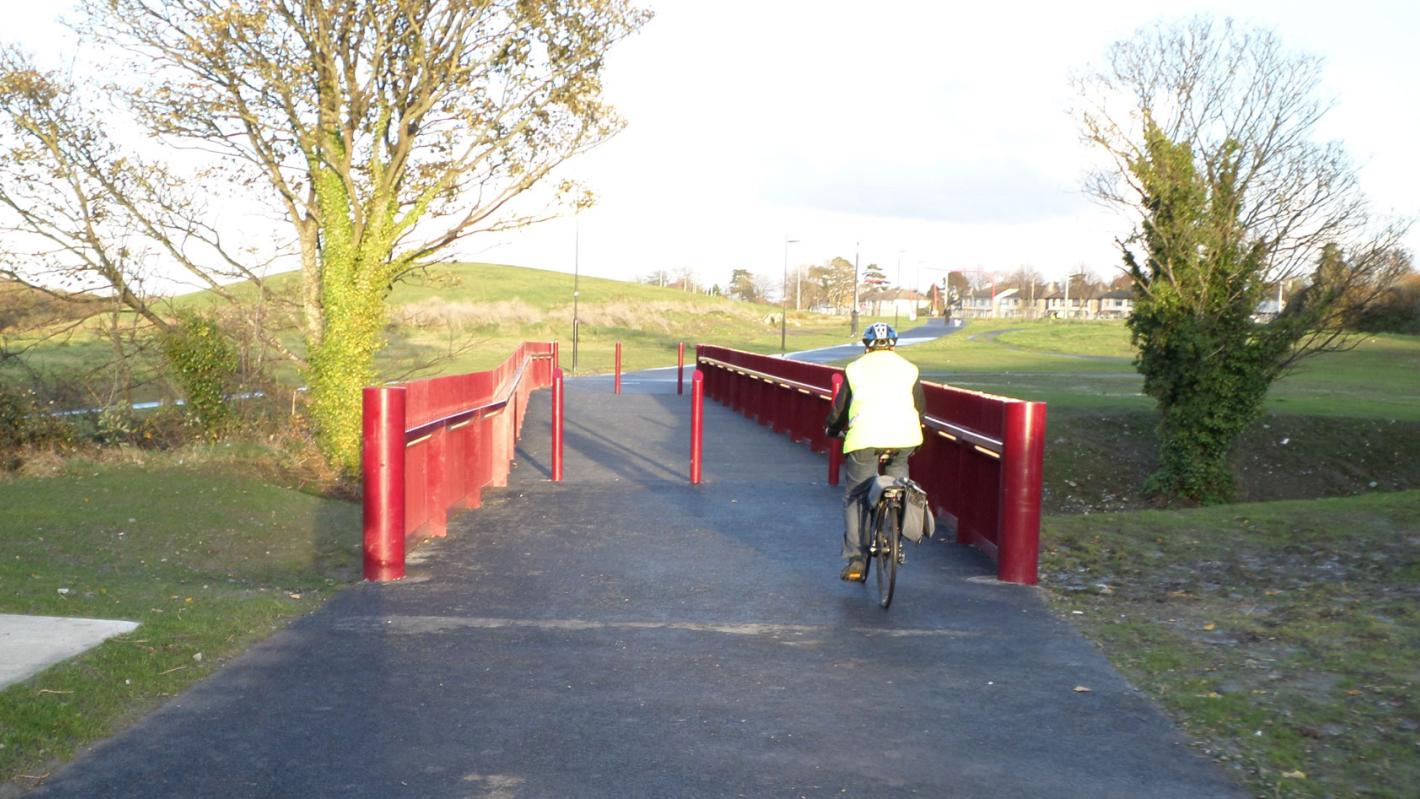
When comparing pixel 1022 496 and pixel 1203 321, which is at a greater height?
pixel 1203 321

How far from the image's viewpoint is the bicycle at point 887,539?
26.0 feet

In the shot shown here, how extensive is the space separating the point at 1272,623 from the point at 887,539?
2.25 meters

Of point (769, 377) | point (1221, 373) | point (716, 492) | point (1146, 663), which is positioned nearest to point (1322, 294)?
point (1221, 373)

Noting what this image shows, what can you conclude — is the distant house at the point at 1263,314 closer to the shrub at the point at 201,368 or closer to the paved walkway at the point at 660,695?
the paved walkway at the point at 660,695

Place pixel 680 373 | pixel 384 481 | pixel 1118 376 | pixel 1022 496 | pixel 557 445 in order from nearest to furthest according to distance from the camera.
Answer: pixel 384 481 < pixel 1022 496 < pixel 557 445 < pixel 680 373 < pixel 1118 376

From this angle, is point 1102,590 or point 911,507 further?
point 1102,590

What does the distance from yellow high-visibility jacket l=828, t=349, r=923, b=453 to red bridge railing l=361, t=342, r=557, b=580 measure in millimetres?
3014

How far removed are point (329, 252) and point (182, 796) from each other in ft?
44.7

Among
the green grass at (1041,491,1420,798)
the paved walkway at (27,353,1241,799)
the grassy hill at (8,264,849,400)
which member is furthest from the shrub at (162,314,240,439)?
the green grass at (1041,491,1420,798)

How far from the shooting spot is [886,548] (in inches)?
317

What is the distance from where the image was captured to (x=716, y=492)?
45.4 feet

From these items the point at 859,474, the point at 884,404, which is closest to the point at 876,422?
the point at 884,404

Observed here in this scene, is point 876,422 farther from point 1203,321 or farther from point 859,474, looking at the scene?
point 1203,321

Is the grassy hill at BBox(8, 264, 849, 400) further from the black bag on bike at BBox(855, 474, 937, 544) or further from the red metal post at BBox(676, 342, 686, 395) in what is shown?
the black bag on bike at BBox(855, 474, 937, 544)
